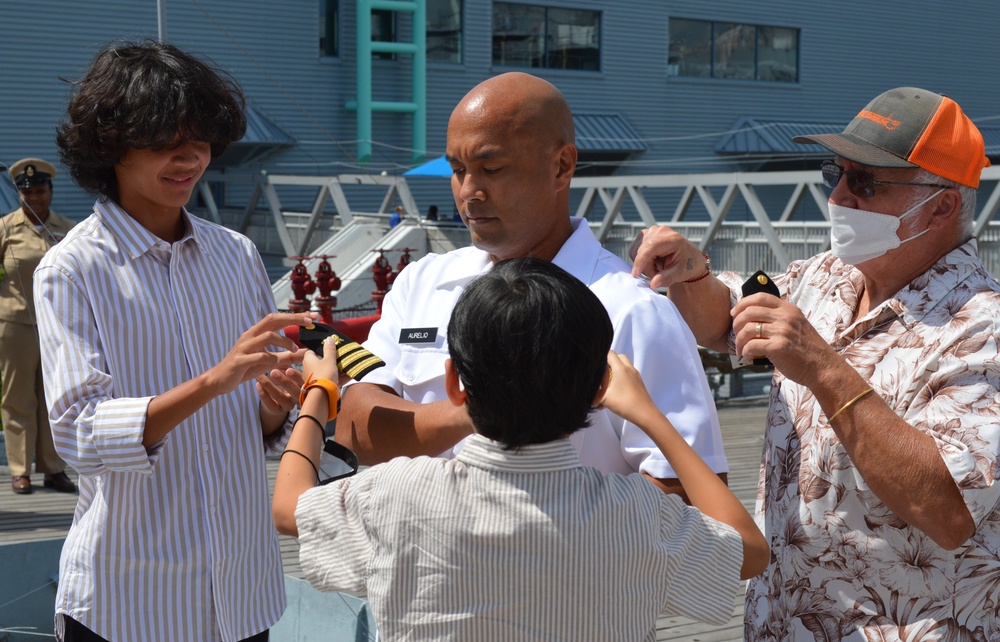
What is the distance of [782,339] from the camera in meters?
2.11

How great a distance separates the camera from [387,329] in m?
2.48

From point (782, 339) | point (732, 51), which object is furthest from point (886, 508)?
point (732, 51)

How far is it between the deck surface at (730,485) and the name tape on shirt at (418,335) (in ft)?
10.1

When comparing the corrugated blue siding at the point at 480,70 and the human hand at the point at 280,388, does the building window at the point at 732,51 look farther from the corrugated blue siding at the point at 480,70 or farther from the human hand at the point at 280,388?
the human hand at the point at 280,388

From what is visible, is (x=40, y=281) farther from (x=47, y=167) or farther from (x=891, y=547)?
(x=47, y=167)

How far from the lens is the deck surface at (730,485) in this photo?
510 cm

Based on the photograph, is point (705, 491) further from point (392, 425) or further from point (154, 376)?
point (154, 376)

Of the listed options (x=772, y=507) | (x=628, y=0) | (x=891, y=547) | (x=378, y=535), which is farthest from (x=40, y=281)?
(x=628, y=0)

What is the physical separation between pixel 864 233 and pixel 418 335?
3.20 ft

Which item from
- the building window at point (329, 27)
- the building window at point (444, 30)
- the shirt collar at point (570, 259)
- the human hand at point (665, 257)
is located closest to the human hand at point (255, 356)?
the shirt collar at point (570, 259)

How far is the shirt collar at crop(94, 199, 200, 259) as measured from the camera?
2.46 m

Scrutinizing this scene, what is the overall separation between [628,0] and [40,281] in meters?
31.1

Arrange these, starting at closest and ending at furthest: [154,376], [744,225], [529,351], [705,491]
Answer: [529,351] < [705,491] < [154,376] < [744,225]

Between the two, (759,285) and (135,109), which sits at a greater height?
(135,109)
